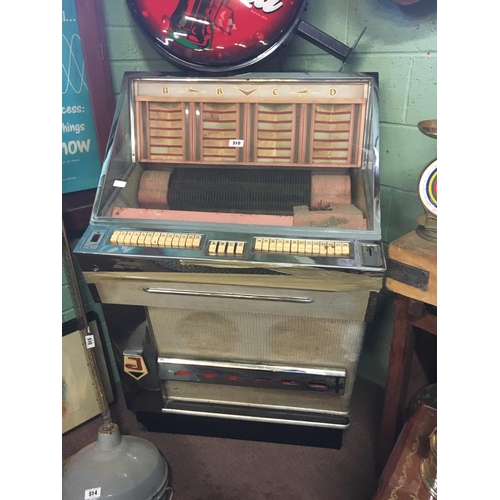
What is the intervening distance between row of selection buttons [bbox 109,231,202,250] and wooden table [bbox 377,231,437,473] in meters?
0.60

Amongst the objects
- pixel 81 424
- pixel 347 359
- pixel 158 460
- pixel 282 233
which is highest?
pixel 282 233

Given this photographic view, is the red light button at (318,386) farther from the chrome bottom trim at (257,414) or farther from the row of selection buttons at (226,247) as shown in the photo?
the row of selection buttons at (226,247)

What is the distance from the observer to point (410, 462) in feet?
4.08

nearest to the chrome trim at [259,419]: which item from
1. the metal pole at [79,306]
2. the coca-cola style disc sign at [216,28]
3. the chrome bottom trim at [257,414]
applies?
the chrome bottom trim at [257,414]

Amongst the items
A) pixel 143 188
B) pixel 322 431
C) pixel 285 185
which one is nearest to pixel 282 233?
pixel 285 185

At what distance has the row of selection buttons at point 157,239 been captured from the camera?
3.99 feet

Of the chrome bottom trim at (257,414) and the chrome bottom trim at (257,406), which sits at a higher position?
the chrome bottom trim at (257,406)

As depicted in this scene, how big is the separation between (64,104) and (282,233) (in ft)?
3.58

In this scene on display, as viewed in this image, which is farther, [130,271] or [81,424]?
[81,424]

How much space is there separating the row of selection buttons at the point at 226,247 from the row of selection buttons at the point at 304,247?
0.04 m

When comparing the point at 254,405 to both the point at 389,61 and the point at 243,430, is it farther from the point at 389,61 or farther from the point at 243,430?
the point at 389,61

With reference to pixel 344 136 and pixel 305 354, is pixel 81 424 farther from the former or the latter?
pixel 344 136

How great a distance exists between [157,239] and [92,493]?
90 cm

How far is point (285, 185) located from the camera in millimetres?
1442
